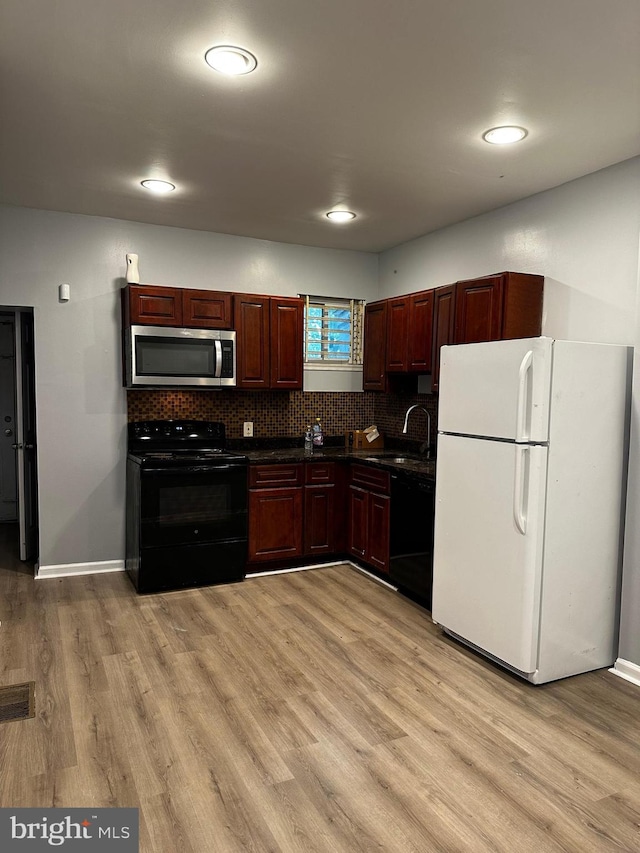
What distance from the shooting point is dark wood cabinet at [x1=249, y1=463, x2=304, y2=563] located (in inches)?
175

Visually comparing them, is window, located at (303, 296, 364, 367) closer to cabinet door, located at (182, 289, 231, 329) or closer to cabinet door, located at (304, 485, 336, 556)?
cabinet door, located at (182, 289, 231, 329)

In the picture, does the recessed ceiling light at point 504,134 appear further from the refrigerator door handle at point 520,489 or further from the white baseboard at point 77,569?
the white baseboard at point 77,569

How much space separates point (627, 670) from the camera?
9.73ft

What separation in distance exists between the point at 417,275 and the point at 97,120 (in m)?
2.81

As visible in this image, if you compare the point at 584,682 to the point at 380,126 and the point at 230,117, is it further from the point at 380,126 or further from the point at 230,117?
the point at 230,117

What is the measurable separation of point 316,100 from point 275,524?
2.91 m

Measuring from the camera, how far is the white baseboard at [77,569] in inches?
171

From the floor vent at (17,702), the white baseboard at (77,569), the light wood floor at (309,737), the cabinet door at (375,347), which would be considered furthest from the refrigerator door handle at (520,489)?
the white baseboard at (77,569)

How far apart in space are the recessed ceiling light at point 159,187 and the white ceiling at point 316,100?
0.06m

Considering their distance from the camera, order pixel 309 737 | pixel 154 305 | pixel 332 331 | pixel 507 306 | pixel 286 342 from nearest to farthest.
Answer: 1. pixel 309 737
2. pixel 507 306
3. pixel 154 305
4. pixel 286 342
5. pixel 332 331

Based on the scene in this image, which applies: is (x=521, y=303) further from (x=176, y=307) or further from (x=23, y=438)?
(x=23, y=438)

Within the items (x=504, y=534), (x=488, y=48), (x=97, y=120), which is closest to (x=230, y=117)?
(x=97, y=120)

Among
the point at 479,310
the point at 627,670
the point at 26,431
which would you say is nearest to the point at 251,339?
the point at 479,310

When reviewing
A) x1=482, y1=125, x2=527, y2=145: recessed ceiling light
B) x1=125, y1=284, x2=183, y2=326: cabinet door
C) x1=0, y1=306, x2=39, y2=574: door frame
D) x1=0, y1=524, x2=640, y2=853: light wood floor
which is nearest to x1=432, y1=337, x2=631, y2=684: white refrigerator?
x1=0, y1=524, x2=640, y2=853: light wood floor
